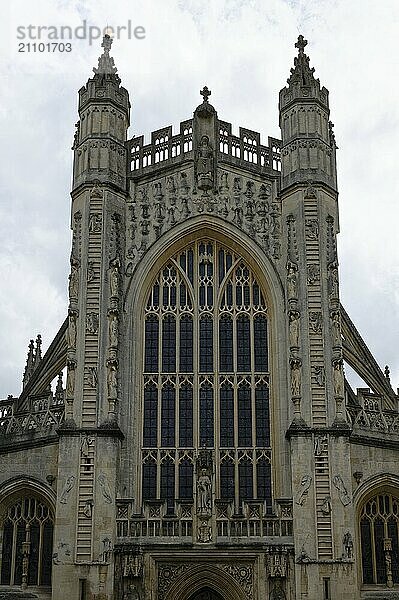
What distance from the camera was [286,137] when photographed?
27.0m

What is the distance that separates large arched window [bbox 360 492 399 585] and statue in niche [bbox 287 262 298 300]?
5.90m

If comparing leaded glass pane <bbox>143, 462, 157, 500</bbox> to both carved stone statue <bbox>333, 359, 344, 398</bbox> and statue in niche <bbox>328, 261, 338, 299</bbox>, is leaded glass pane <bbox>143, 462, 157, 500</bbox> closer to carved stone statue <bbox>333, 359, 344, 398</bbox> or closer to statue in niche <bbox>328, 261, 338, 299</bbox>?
carved stone statue <bbox>333, 359, 344, 398</bbox>

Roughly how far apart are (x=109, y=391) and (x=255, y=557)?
5751 millimetres

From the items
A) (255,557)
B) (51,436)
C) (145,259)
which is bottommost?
(255,557)

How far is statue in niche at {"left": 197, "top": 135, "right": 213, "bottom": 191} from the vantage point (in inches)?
1041

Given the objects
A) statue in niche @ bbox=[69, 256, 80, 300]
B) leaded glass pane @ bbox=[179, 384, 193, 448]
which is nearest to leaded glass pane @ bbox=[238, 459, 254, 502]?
leaded glass pane @ bbox=[179, 384, 193, 448]

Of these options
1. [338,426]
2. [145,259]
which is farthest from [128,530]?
[145,259]

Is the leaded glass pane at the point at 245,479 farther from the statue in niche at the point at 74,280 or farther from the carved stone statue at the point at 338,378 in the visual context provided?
the statue in niche at the point at 74,280

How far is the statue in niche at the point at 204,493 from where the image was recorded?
22266 mm

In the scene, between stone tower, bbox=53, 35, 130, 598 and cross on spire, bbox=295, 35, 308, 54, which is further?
cross on spire, bbox=295, 35, 308, 54

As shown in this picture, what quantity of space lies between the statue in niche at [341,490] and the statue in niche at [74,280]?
8.68m

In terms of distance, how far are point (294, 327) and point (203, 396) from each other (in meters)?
3.19

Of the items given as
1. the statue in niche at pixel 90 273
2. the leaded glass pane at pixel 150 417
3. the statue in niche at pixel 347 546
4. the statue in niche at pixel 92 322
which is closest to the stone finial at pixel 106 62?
the statue in niche at pixel 90 273

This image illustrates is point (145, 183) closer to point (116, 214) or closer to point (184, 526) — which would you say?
point (116, 214)
